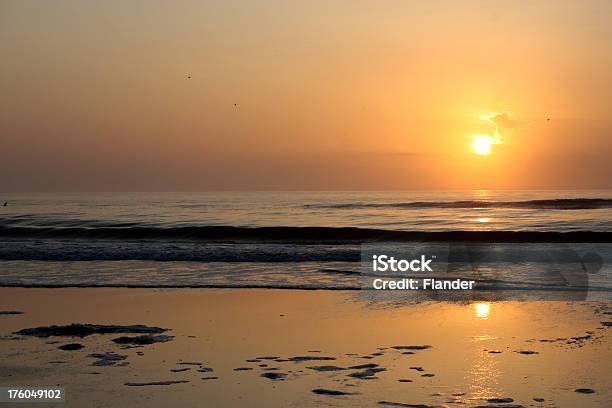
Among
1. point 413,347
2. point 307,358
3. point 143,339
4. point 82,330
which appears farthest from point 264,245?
point 307,358

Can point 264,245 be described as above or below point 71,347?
below

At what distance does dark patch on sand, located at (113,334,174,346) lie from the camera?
8711 mm

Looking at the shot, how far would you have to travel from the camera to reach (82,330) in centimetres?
948

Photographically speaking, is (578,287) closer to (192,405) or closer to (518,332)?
(518,332)

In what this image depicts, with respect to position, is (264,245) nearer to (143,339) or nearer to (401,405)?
(143,339)

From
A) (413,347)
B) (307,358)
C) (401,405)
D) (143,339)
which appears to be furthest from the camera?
(143,339)

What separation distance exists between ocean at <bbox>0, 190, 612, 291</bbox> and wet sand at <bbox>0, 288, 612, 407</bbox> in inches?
140

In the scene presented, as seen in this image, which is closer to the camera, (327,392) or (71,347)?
(327,392)

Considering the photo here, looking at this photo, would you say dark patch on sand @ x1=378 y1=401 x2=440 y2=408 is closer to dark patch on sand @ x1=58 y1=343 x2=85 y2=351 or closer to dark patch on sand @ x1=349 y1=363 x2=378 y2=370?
dark patch on sand @ x1=349 y1=363 x2=378 y2=370

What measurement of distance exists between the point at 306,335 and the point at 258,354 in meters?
1.17

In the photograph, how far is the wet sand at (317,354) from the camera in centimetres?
641

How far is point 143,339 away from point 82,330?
1.15 m

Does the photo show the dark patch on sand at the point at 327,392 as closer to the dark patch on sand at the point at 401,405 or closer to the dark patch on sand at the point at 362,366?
the dark patch on sand at the point at 401,405

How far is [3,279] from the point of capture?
15680mm
